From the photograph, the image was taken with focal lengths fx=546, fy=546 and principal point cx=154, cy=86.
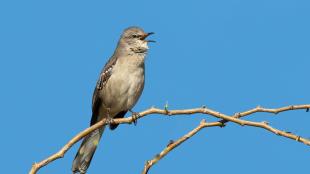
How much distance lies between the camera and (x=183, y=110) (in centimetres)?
393

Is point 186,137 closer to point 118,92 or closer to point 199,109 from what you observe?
point 199,109

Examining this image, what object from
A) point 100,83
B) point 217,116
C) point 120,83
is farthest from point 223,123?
point 100,83

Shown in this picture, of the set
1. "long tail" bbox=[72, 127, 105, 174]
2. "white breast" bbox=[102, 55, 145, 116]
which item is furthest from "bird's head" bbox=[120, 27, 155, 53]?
"long tail" bbox=[72, 127, 105, 174]

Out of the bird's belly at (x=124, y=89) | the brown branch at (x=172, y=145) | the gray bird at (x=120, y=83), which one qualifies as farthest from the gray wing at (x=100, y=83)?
the brown branch at (x=172, y=145)

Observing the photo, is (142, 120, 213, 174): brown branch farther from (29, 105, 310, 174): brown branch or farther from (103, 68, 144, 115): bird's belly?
(103, 68, 144, 115): bird's belly

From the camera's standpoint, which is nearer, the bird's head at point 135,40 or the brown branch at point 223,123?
the brown branch at point 223,123

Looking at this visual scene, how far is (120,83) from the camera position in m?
7.59

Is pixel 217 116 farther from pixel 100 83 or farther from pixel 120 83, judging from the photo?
pixel 100 83

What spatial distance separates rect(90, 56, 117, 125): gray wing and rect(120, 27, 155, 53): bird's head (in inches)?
11.5

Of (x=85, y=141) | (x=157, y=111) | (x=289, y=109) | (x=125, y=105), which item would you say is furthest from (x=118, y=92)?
(x=289, y=109)

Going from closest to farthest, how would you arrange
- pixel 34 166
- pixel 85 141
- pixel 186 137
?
pixel 34 166 → pixel 186 137 → pixel 85 141

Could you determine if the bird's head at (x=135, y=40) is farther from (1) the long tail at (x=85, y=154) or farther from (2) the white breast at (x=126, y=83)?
(1) the long tail at (x=85, y=154)

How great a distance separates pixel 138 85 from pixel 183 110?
3730mm

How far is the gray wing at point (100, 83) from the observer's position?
779 cm
